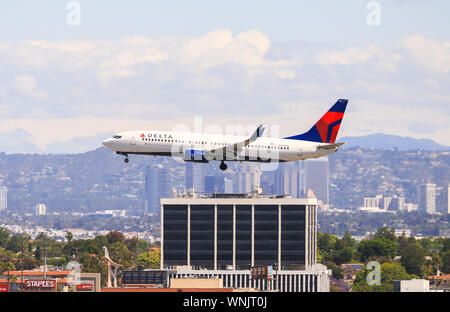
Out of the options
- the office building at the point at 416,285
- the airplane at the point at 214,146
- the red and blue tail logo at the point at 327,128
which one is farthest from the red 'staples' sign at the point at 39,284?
the office building at the point at 416,285

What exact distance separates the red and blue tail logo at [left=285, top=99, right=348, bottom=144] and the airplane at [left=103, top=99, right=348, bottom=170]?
1762 mm

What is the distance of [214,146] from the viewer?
367 feet

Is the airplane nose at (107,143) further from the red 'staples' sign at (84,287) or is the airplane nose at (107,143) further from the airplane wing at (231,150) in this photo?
the red 'staples' sign at (84,287)

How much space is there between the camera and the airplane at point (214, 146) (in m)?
108

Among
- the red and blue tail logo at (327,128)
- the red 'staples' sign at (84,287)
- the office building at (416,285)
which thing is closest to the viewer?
the red and blue tail logo at (327,128)

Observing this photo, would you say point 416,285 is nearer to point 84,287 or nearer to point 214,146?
point 84,287

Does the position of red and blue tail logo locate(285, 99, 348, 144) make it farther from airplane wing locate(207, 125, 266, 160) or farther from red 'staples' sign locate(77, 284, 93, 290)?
red 'staples' sign locate(77, 284, 93, 290)

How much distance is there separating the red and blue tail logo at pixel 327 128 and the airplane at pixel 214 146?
1.76 m

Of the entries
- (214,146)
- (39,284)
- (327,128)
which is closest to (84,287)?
(39,284)

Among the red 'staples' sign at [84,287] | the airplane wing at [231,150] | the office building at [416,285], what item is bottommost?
the office building at [416,285]
